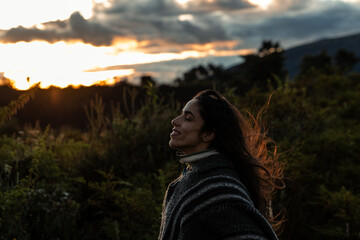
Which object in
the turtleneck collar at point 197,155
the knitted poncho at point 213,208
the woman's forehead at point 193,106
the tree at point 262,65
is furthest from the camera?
the tree at point 262,65

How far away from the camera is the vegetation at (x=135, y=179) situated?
4973 millimetres

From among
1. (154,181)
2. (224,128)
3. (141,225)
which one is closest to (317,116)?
(154,181)

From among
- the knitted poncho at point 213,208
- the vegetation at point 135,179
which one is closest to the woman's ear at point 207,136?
the knitted poncho at point 213,208

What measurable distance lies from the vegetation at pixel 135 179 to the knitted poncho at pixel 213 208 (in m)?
1.56

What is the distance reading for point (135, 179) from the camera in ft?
19.1

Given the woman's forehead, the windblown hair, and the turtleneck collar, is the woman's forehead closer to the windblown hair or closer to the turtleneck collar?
the windblown hair

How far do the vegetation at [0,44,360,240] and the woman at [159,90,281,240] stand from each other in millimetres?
1304

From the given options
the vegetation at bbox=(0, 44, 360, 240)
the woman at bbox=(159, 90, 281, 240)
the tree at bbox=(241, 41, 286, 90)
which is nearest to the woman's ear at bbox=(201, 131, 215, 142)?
the woman at bbox=(159, 90, 281, 240)

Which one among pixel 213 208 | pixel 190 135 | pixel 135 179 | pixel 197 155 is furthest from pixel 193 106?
pixel 135 179

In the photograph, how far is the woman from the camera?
220 cm

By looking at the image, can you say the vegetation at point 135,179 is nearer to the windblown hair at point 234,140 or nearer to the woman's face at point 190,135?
the windblown hair at point 234,140

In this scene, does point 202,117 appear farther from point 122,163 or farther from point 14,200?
point 122,163

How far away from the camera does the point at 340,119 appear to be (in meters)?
9.23

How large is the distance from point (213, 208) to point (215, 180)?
15 centimetres
